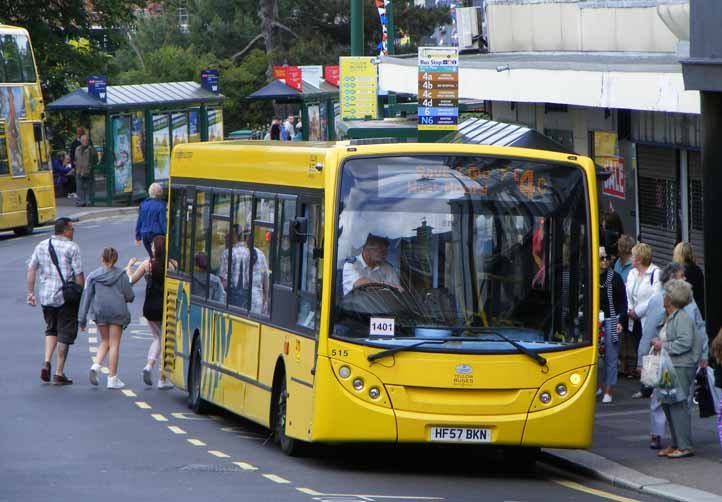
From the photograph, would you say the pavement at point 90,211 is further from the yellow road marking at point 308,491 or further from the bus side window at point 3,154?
the yellow road marking at point 308,491

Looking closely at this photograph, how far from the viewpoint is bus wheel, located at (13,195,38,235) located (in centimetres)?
4081

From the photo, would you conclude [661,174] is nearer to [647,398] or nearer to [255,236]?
[647,398]

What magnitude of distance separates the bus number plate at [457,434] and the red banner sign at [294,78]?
43.0m

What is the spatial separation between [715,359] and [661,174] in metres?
8.49

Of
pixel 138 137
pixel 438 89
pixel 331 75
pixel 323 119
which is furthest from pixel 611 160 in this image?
pixel 331 75

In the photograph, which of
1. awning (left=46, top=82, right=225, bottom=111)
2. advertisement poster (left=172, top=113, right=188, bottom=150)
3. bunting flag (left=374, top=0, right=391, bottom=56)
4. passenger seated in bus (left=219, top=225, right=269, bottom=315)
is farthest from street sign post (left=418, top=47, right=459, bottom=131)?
advertisement poster (left=172, top=113, right=188, bottom=150)

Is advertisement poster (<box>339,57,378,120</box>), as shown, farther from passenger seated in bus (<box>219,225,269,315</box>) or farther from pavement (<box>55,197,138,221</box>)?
pavement (<box>55,197,138,221</box>)

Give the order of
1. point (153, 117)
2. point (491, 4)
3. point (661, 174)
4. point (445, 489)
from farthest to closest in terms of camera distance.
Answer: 1. point (153, 117)
2. point (491, 4)
3. point (661, 174)
4. point (445, 489)

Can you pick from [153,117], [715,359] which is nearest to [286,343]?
[715,359]

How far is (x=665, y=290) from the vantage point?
45.1 ft

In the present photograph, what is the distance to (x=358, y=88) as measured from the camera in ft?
95.6

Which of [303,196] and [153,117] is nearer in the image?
[303,196]

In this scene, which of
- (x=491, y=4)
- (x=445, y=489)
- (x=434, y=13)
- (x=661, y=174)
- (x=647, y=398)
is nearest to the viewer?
(x=445, y=489)

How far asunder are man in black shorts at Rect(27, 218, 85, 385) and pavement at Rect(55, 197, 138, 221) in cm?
2439
